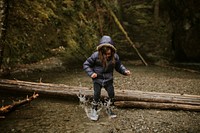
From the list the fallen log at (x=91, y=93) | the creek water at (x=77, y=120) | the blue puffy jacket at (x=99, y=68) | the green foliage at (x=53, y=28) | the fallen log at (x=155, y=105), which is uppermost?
the green foliage at (x=53, y=28)

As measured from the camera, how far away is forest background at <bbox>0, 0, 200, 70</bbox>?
452 inches

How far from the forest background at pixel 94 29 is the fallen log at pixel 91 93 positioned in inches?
72.4

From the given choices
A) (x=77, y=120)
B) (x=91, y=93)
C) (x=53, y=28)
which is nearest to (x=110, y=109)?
(x=77, y=120)

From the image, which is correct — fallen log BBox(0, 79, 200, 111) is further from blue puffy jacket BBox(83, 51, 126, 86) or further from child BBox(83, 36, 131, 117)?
Result: blue puffy jacket BBox(83, 51, 126, 86)

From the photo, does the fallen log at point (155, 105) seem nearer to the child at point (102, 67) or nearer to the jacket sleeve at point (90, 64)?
the child at point (102, 67)

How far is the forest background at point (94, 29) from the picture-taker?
452 inches

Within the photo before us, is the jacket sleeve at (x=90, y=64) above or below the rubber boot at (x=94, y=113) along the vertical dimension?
above

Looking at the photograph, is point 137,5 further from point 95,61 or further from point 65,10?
point 95,61

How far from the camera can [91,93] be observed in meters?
7.48

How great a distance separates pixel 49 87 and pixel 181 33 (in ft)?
34.6

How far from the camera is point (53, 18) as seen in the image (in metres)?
13.5

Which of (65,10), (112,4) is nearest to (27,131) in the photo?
(65,10)

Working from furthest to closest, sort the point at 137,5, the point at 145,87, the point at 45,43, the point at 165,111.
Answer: the point at 137,5, the point at 45,43, the point at 145,87, the point at 165,111

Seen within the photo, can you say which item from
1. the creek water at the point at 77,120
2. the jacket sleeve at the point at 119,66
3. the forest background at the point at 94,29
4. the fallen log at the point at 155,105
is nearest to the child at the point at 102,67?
the jacket sleeve at the point at 119,66
